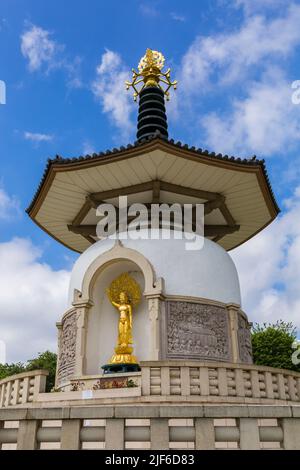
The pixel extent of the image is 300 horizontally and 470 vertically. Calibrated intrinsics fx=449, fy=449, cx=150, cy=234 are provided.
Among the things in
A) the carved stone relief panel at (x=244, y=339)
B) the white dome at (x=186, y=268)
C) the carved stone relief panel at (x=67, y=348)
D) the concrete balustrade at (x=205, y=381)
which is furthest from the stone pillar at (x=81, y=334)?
the carved stone relief panel at (x=244, y=339)

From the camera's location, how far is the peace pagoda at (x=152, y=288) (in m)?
9.55

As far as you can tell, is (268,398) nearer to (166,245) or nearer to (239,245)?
(166,245)

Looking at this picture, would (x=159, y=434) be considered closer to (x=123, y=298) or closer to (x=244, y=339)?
(x=123, y=298)

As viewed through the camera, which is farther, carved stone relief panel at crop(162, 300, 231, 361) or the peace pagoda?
carved stone relief panel at crop(162, 300, 231, 361)

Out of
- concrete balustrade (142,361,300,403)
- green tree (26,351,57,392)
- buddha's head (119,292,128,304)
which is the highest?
green tree (26,351,57,392)

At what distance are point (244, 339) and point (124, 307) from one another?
3982 millimetres

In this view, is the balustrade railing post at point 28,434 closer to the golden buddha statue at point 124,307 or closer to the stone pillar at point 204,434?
the stone pillar at point 204,434

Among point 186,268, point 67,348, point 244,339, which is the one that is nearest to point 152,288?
point 186,268

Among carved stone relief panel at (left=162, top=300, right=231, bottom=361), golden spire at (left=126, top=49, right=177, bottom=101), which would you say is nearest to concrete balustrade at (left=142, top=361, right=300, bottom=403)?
carved stone relief panel at (left=162, top=300, right=231, bottom=361)

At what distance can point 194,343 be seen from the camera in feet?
41.0

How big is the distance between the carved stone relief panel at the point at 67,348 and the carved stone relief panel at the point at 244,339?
502 centimetres

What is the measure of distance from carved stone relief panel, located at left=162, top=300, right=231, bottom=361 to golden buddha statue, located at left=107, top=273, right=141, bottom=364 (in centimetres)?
130

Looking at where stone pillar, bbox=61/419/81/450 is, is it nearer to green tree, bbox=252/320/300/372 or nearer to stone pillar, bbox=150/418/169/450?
stone pillar, bbox=150/418/169/450

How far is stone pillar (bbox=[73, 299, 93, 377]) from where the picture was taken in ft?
41.8
